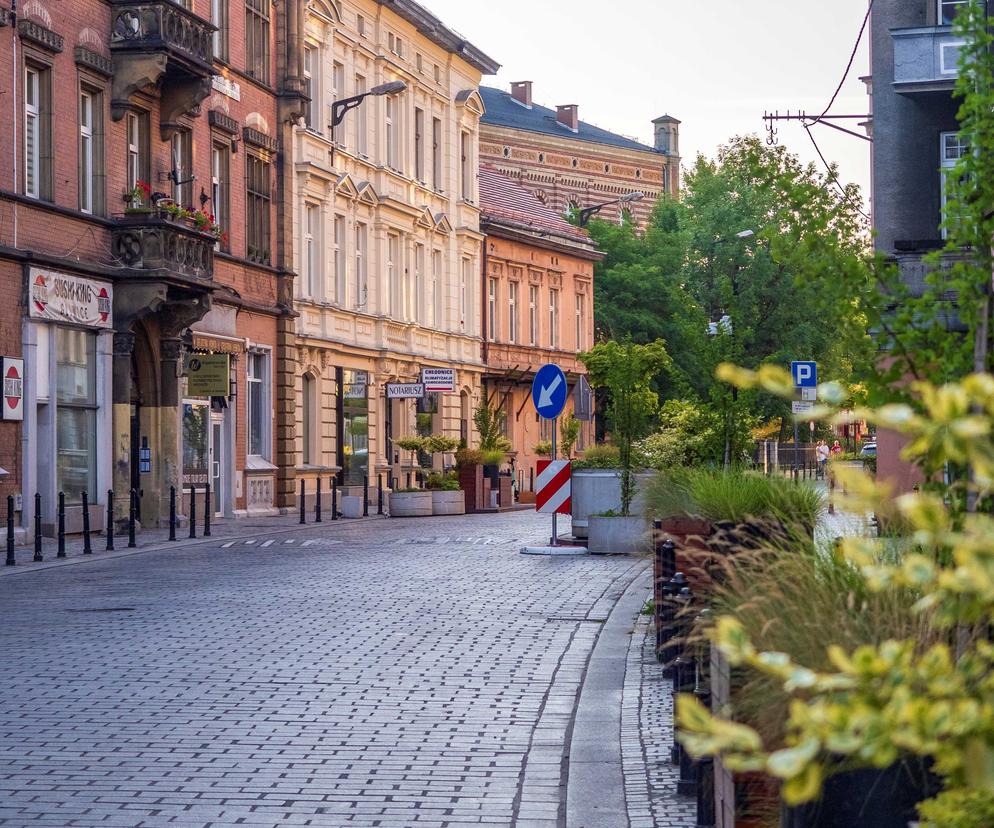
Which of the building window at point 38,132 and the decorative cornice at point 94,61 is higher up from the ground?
the decorative cornice at point 94,61

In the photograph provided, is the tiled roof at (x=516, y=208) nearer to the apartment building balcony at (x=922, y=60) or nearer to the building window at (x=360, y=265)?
the building window at (x=360, y=265)

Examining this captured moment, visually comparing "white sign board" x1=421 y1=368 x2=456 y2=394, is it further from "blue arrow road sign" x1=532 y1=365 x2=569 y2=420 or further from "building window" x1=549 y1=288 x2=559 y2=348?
"building window" x1=549 y1=288 x2=559 y2=348

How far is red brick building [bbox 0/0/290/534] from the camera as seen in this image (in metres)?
27.0

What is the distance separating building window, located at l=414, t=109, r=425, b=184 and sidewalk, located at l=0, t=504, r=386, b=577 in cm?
1545

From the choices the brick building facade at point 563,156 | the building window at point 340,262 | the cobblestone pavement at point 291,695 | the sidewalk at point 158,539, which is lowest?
the sidewalk at point 158,539

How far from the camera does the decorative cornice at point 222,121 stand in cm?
3484

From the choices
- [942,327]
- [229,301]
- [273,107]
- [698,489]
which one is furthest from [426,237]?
[942,327]

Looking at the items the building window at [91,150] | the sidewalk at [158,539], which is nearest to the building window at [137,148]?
the building window at [91,150]

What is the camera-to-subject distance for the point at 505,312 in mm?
58281

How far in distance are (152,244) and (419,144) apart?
21778mm

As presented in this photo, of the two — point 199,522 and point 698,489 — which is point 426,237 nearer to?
point 199,522

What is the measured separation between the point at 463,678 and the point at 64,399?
1893 cm

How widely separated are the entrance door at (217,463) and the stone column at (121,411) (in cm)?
535

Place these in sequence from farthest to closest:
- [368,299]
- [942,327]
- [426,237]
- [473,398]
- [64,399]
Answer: [473,398] < [426,237] < [368,299] < [64,399] < [942,327]
